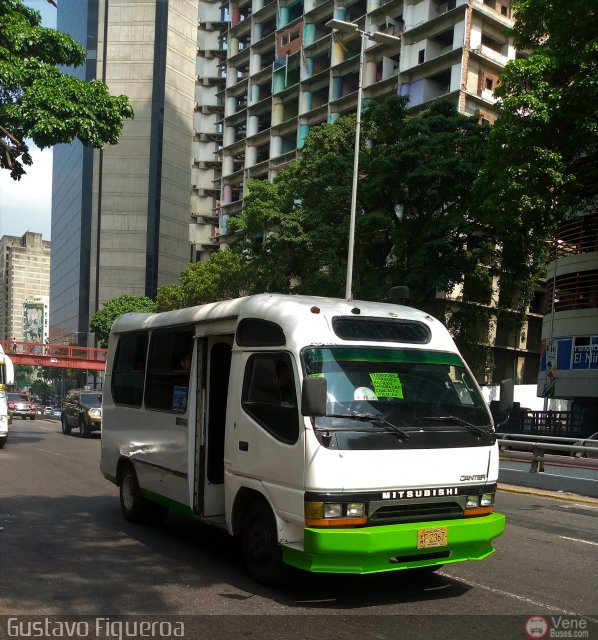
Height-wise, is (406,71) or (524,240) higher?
(406,71)

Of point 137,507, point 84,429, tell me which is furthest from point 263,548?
point 84,429

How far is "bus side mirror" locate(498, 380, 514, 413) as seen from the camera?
279 inches

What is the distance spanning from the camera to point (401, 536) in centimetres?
553

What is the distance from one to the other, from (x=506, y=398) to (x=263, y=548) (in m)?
3.46

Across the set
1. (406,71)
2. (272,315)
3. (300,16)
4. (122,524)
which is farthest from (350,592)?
(300,16)

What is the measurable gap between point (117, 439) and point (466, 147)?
66.1ft

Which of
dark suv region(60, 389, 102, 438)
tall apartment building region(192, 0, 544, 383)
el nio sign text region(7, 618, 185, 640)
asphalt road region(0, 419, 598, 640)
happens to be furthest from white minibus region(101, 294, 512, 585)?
tall apartment building region(192, 0, 544, 383)

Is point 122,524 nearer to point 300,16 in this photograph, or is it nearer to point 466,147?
point 466,147

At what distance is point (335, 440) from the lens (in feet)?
18.3

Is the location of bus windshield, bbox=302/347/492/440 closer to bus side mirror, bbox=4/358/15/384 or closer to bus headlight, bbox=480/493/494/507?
bus headlight, bbox=480/493/494/507

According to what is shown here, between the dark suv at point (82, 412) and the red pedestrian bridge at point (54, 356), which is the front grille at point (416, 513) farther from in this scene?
the red pedestrian bridge at point (54, 356)

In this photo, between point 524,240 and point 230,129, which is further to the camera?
point 230,129

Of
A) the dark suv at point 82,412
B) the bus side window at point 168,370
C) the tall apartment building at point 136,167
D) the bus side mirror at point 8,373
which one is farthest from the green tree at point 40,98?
the tall apartment building at point 136,167

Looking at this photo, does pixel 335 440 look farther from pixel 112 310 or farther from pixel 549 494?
pixel 112 310
